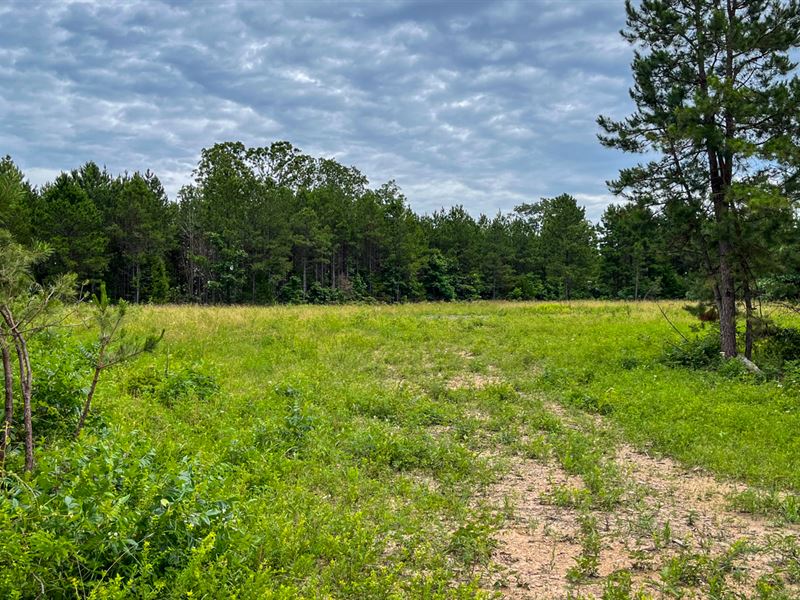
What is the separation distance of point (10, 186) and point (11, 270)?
1626 millimetres

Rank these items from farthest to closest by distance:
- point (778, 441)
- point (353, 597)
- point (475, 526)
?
point (778, 441), point (475, 526), point (353, 597)

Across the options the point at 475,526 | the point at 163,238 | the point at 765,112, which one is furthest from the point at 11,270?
the point at 163,238

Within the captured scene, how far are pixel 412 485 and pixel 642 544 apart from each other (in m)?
2.10

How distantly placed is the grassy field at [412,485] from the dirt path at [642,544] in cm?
2

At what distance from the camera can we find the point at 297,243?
39.0 m

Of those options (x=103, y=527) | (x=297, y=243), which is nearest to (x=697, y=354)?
(x=103, y=527)

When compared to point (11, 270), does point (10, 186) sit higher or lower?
higher

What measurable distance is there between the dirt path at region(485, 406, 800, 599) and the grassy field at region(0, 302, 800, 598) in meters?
0.02

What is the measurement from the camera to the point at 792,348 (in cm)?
1099

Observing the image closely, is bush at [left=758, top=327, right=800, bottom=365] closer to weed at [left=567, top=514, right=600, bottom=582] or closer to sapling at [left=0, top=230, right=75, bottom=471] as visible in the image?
weed at [left=567, top=514, right=600, bottom=582]

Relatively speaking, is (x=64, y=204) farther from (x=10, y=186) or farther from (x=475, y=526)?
(x=475, y=526)

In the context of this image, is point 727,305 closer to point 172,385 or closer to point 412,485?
point 412,485

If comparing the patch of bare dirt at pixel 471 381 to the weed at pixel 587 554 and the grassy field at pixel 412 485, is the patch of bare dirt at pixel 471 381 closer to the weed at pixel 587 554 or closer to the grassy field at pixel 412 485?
the grassy field at pixel 412 485

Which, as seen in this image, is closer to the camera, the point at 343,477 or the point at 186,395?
the point at 343,477
